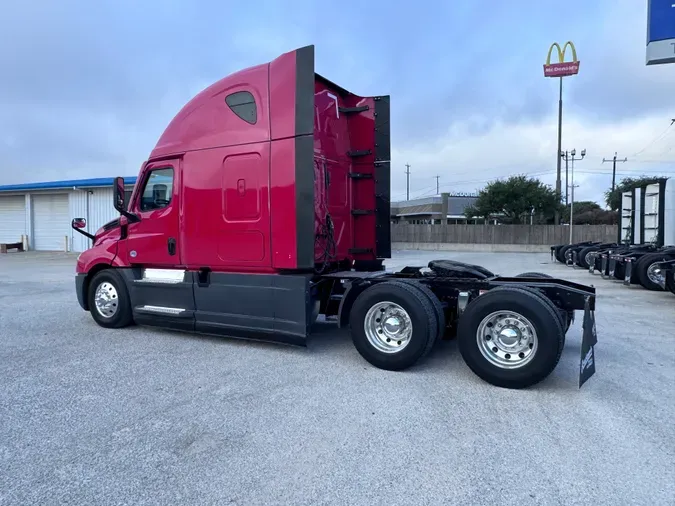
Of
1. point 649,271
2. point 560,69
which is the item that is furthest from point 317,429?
point 560,69

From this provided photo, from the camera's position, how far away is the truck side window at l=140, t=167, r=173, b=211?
6.91 m

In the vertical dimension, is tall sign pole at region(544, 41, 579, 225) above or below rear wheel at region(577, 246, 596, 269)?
above

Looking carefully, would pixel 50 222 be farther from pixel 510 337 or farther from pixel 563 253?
pixel 510 337

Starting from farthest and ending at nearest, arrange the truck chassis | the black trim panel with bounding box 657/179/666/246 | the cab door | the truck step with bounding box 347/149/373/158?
the black trim panel with bounding box 657/179/666/246
the truck step with bounding box 347/149/373/158
the cab door
the truck chassis

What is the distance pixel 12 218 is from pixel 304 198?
104 ft

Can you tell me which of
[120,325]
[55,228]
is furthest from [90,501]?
[55,228]

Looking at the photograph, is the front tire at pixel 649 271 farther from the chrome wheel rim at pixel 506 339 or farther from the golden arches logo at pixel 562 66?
the golden arches logo at pixel 562 66

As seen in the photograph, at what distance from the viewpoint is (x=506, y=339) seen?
15.9 feet

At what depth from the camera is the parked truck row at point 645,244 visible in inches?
486

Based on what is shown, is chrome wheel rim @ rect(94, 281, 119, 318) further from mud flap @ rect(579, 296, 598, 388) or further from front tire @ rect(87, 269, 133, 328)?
mud flap @ rect(579, 296, 598, 388)

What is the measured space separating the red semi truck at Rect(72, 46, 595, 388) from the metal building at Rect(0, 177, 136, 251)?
813 inches

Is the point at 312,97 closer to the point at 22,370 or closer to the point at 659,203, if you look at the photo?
the point at 22,370

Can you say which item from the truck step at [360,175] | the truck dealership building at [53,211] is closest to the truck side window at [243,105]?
the truck step at [360,175]

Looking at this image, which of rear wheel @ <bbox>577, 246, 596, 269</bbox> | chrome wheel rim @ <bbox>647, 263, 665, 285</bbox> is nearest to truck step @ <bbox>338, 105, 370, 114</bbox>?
chrome wheel rim @ <bbox>647, 263, 665, 285</bbox>
